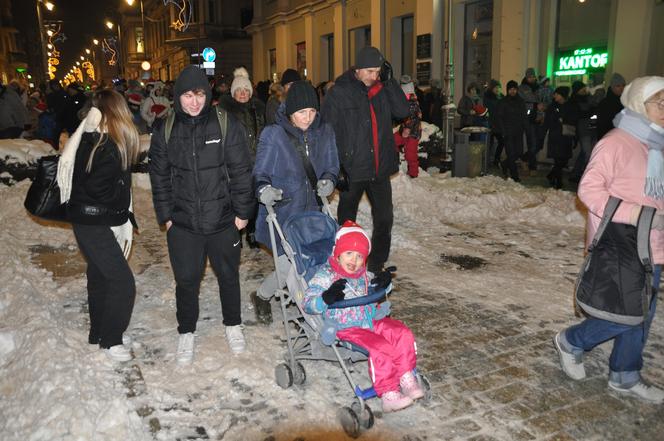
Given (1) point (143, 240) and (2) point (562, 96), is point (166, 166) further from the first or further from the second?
(2) point (562, 96)

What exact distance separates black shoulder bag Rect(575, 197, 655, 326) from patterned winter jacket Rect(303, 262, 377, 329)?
1.47m

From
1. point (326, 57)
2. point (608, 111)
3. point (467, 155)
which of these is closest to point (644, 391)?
point (608, 111)

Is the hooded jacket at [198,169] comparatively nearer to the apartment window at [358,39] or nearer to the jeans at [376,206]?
the jeans at [376,206]

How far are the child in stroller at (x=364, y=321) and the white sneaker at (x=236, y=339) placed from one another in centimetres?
111

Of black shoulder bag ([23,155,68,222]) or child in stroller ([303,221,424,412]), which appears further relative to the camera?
black shoulder bag ([23,155,68,222])

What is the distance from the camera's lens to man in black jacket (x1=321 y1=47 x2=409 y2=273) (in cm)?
579

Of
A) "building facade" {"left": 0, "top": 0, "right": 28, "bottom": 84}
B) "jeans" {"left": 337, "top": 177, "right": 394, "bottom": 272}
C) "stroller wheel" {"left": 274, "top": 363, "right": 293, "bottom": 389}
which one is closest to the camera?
"stroller wheel" {"left": 274, "top": 363, "right": 293, "bottom": 389}

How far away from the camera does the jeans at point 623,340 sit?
151 inches

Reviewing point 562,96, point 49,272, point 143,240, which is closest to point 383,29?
point 562,96

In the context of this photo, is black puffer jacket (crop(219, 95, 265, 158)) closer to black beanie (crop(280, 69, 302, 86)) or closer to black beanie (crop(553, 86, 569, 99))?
black beanie (crop(280, 69, 302, 86))

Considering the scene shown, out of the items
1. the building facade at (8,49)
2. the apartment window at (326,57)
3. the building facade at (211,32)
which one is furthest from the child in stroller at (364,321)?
the building facade at (8,49)

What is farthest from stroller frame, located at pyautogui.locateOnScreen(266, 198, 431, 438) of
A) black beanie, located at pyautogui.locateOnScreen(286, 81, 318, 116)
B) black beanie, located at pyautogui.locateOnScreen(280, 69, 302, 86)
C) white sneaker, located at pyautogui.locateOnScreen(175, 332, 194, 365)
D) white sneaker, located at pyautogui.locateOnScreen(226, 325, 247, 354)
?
black beanie, located at pyautogui.locateOnScreen(280, 69, 302, 86)

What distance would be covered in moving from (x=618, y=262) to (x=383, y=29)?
2053cm

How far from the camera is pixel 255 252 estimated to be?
24.8 ft
